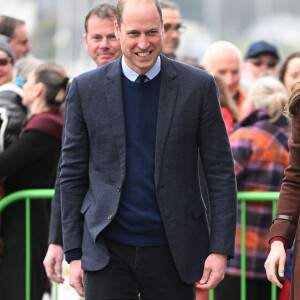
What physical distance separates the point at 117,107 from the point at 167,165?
0.36m

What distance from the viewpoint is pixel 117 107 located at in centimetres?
453

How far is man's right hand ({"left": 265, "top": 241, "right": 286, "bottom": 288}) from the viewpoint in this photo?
3.95 meters

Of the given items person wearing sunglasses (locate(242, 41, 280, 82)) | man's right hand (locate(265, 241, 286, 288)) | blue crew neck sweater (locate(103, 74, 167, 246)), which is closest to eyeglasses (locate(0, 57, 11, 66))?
blue crew neck sweater (locate(103, 74, 167, 246))

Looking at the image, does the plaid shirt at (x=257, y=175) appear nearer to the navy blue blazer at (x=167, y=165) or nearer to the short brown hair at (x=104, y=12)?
the short brown hair at (x=104, y=12)

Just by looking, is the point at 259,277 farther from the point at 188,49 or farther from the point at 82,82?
the point at 188,49

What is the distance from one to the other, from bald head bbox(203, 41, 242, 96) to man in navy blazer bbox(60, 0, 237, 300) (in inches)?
143

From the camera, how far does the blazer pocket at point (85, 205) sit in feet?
15.1

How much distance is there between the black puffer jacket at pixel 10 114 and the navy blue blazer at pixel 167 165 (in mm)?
1687

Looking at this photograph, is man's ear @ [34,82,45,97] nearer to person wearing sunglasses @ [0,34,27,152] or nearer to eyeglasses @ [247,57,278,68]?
person wearing sunglasses @ [0,34,27,152]

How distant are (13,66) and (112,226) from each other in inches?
104

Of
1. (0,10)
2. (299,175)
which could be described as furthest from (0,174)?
(0,10)

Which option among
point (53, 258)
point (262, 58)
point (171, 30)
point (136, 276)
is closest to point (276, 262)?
point (136, 276)

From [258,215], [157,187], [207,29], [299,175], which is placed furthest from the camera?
[207,29]

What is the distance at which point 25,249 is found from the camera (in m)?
6.34
